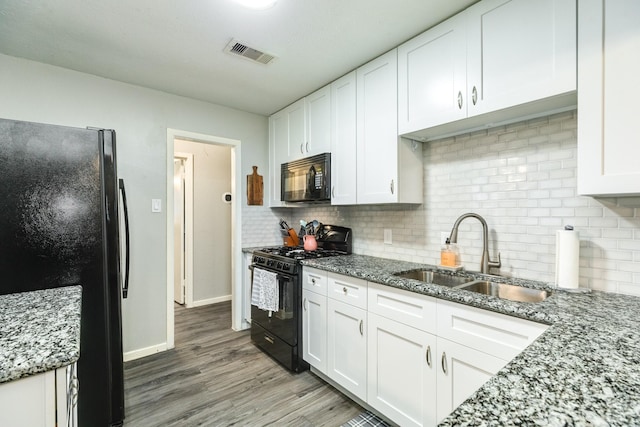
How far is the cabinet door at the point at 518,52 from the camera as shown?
137 cm

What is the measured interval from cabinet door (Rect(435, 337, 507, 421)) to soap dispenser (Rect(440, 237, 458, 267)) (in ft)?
2.17

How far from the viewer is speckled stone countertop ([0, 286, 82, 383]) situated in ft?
2.40

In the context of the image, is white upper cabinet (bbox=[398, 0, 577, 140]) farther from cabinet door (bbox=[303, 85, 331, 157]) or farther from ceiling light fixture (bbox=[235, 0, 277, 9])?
ceiling light fixture (bbox=[235, 0, 277, 9])

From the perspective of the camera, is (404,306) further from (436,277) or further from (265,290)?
(265,290)

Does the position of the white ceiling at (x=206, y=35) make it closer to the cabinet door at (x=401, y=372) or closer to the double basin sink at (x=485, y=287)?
the double basin sink at (x=485, y=287)

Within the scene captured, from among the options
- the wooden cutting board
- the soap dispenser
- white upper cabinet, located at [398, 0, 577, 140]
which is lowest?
the soap dispenser

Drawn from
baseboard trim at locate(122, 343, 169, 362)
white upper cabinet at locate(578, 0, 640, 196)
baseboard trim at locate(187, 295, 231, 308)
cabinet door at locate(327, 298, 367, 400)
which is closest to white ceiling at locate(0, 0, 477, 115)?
white upper cabinet at locate(578, 0, 640, 196)

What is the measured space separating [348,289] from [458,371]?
805mm

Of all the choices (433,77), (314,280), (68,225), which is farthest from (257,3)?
(314,280)

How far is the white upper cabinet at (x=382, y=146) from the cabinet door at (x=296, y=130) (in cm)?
75

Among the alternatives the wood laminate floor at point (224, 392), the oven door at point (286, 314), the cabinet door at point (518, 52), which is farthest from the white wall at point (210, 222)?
the cabinet door at point (518, 52)

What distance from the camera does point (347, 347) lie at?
2.04 meters

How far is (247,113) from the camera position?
343 cm

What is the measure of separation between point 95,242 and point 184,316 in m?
2.67
